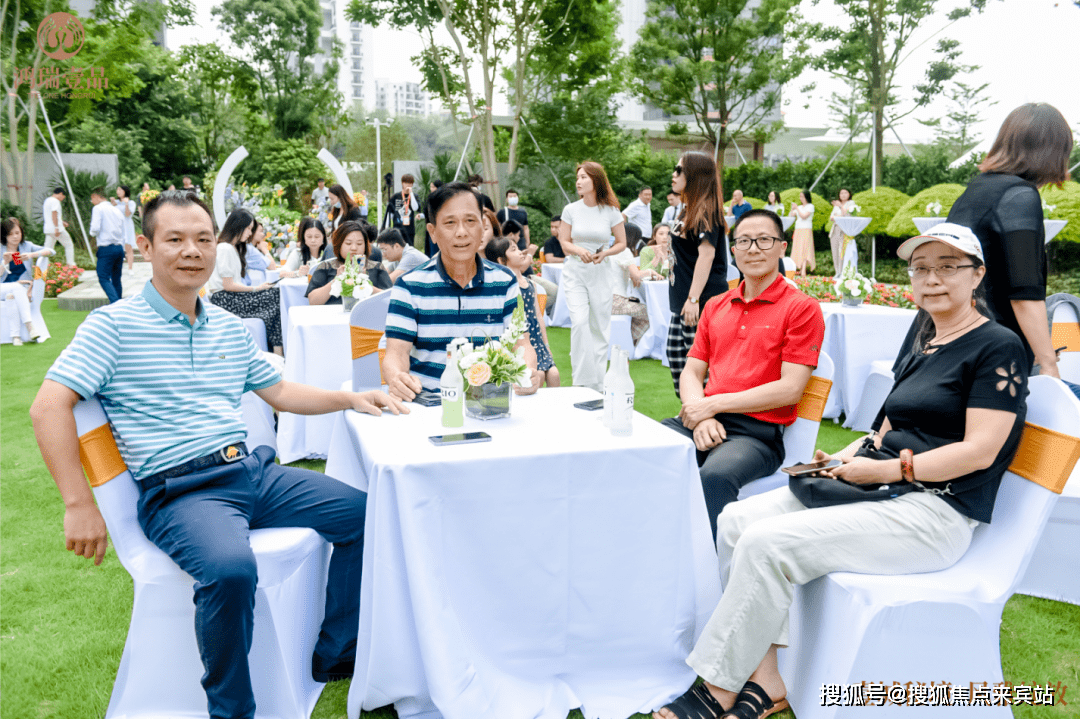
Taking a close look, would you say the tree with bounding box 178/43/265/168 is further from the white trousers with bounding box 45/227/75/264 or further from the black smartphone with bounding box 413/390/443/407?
the black smartphone with bounding box 413/390/443/407

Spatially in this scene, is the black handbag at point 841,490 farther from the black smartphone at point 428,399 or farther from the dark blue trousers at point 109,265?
the dark blue trousers at point 109,265

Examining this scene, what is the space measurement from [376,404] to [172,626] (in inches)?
31.9

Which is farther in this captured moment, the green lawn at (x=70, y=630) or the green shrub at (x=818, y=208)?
A: the green shrub at (x=818, y=208)

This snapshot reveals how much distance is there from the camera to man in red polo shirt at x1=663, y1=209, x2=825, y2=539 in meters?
2.47

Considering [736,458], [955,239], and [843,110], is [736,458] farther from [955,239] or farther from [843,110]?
[843,110]

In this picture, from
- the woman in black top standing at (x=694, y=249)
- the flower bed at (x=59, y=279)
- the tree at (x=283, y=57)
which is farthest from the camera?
the tree at (x=283, y=57)

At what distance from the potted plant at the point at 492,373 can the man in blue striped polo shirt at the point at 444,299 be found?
0.33 metres

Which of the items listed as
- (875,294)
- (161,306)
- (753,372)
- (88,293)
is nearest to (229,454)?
(161,306)

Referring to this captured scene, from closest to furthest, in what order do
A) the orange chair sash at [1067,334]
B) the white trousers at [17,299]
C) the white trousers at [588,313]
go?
1. the orange chair sash at [1067,334]
2. the white trousers at [588,313]
3. the white trousers at [17,299]

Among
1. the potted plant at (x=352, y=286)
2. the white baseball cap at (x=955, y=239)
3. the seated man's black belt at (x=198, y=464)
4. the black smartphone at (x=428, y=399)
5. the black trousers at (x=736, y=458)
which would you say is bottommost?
the black trousers at (x=736, y=458)

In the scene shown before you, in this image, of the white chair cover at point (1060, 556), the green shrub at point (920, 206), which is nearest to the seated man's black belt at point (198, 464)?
the white chair cover at point (1060, 556)

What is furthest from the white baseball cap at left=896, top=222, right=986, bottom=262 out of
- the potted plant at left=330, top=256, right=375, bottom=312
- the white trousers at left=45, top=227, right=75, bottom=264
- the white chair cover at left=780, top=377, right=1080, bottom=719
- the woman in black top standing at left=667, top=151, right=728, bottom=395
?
the white trousers at left=45, top=227, right=75, bottom=264

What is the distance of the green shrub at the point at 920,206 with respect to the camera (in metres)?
12.8

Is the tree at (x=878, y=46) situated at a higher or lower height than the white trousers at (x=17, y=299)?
higher
